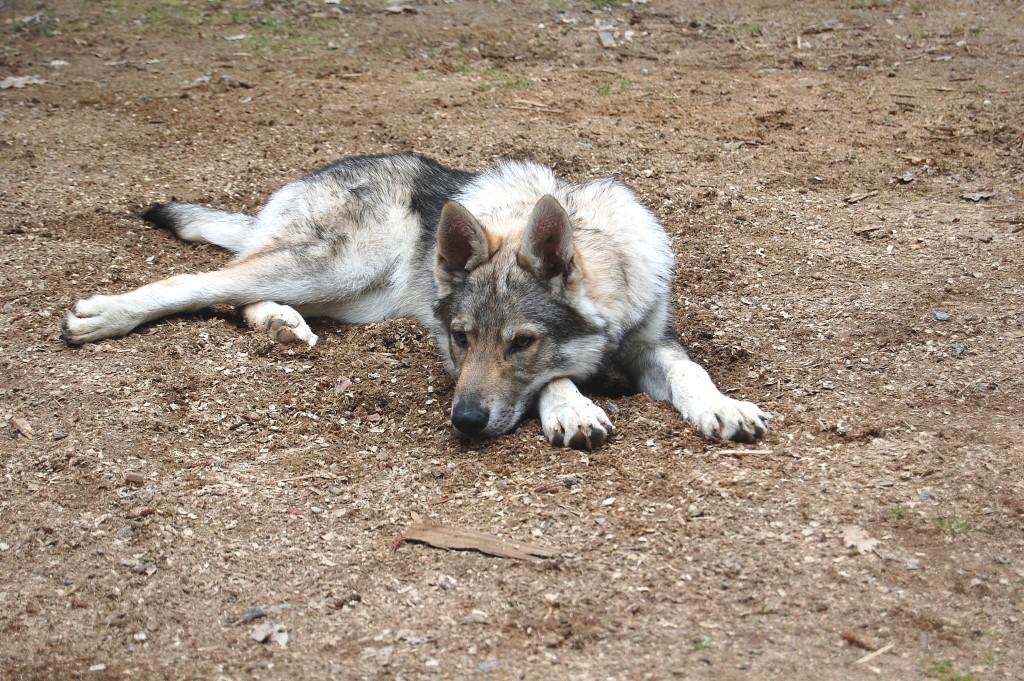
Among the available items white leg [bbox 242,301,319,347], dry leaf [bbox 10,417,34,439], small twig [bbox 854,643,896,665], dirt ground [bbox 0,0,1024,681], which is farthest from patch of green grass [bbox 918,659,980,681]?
dry leaf [bbox 10,417,34,439]

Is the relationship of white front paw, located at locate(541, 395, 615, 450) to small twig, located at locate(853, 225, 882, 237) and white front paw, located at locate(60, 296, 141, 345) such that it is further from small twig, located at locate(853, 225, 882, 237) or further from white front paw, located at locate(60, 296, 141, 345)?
small twig, located at locate(853, 225, 882, 237)

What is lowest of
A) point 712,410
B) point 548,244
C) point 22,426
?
point 22,426

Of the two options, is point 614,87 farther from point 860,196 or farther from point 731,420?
point 731,420

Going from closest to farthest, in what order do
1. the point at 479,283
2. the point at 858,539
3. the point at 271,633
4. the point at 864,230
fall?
the point at 271,633, the point at 858,539, the point at 479,283, the point at 864,230

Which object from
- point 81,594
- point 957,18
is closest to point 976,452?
point 81,594

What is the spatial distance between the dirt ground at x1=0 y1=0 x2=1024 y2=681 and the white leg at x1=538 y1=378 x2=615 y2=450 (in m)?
0.07

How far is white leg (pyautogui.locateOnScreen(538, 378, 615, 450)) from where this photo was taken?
4.12 meters

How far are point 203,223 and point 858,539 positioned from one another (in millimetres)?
4493

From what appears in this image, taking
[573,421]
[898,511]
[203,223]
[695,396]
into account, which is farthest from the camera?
[203,223]

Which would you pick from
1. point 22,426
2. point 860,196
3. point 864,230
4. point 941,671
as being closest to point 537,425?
point 941,671

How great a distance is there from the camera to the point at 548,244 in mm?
4402

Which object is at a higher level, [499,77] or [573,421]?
[499,77]

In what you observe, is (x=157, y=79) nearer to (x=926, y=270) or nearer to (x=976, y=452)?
(x=926, y=270)

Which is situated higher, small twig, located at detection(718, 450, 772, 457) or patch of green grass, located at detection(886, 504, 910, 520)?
patch of green grass, located at detection(886, 504, 910, 520)
